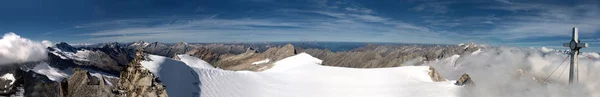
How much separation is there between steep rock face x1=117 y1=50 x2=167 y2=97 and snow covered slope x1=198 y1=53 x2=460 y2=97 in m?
6.35

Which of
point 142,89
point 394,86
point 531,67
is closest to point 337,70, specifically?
point 394,86

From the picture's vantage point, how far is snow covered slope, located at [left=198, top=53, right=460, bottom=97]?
3528 cm

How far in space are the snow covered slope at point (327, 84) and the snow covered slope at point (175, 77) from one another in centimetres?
110

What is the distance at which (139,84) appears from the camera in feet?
81.2

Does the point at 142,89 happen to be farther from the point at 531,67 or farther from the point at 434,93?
the point at 531,67

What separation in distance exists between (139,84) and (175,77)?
18.3ft

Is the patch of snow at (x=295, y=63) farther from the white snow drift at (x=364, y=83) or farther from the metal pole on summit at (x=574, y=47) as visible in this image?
the metal pole on summit at (x=574, y=47)

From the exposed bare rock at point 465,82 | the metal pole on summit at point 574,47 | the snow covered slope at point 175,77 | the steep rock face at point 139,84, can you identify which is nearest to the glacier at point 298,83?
the snow covered slope at point 175,77

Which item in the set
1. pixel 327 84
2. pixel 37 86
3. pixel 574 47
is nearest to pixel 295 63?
pixel 327 84

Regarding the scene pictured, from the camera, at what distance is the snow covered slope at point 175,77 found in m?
27.7

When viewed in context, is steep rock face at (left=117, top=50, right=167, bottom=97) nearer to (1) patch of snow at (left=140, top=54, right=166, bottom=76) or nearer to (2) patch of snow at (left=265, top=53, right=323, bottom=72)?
(1) patch of snow at (left=140, top=54, right=166, bottom=76)

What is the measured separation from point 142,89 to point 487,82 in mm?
23487

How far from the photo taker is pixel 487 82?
29250mm

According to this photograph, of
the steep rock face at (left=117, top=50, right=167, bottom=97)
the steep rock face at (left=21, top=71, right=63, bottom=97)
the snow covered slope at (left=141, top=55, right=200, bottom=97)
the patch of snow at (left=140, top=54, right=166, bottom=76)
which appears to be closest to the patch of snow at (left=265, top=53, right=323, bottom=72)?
the snow covered slope at (left=141, top=55, right=200, bottom=97)
